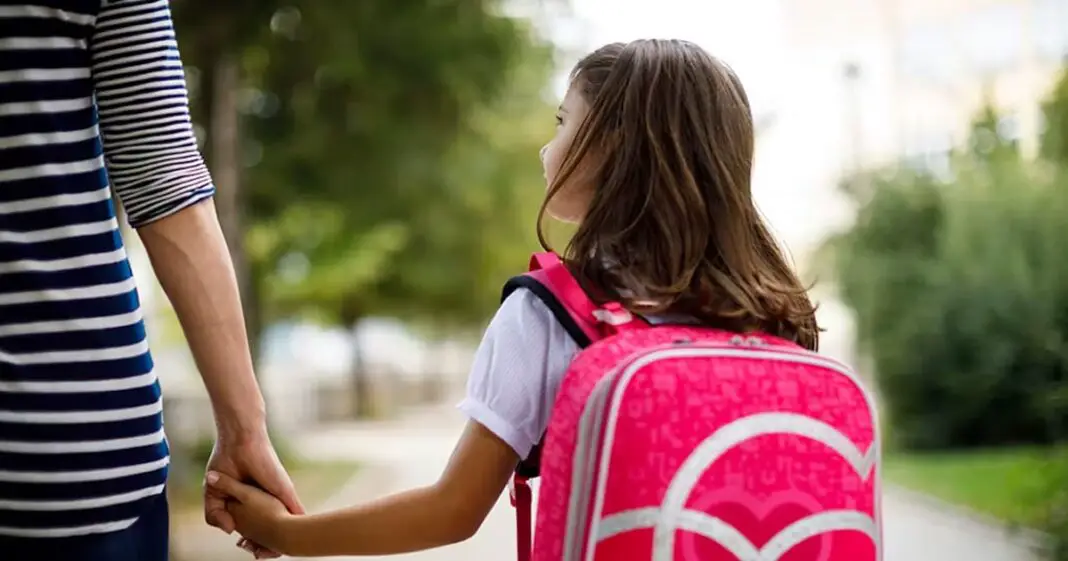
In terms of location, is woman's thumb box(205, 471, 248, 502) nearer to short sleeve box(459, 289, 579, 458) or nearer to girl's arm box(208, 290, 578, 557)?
girl's arm box(208, 290, 578, 557)

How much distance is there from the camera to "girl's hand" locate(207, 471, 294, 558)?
1.54m

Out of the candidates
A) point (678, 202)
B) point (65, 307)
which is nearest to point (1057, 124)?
point (678, 202)

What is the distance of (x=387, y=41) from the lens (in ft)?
29.0

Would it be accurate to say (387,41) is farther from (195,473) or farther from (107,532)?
(107,532)

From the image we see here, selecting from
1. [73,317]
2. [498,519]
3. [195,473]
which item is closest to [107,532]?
[73,317]

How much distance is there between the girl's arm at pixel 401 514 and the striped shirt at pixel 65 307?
0.31 metres

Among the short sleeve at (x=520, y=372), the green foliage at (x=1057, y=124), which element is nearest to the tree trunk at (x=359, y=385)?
the green foliage at (x=1057, y=124)

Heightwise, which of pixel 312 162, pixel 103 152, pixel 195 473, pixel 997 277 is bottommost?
pixel 195 473

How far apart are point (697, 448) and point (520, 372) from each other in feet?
0.71

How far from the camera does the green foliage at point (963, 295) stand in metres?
8.81

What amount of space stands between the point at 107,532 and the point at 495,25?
27.0 feet

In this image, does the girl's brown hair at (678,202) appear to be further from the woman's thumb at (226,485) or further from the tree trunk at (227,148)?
the tree trunk at (227,148)

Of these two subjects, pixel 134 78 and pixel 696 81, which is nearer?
pixel 134 78

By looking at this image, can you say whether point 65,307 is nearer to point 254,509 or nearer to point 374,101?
point 254,509
